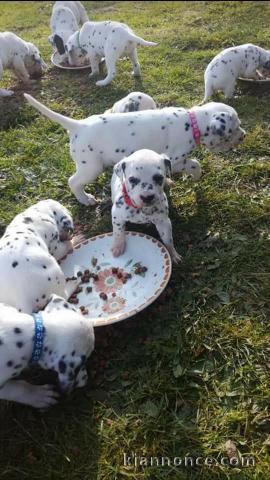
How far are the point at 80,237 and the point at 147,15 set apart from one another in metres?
11.4

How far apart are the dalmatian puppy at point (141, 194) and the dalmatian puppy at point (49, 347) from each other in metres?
1.44

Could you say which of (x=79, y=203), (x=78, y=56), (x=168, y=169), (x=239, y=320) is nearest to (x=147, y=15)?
(x=78, y=56)

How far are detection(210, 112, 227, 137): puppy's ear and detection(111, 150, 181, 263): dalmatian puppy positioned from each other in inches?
45.5

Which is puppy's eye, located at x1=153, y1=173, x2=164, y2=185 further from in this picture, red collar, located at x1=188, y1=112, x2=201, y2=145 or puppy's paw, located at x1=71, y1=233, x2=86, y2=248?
puppy's paw, located at x1=71, y1=233, x2=86, y2=248

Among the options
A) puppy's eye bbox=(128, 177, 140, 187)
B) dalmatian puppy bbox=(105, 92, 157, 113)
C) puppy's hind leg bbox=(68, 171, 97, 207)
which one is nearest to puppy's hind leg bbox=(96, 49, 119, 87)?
dalmatian puppy bbox=(105, 92, 157, 113)

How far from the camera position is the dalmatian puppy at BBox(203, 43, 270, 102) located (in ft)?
26.6

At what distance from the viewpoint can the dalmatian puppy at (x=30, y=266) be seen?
426cm

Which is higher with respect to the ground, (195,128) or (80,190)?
(195,128)

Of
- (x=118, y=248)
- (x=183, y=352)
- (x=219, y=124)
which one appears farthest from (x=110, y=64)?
(x=183, y=352)

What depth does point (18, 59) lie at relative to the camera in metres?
10.3

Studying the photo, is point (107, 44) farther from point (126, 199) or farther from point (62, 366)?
point (62, 366)

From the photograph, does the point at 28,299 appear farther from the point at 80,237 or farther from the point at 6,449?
the point at 80,237

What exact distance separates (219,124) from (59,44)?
21.9ft

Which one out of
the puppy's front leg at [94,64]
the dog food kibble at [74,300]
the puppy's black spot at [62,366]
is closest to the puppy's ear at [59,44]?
the puppy's front leg at [94,64]
